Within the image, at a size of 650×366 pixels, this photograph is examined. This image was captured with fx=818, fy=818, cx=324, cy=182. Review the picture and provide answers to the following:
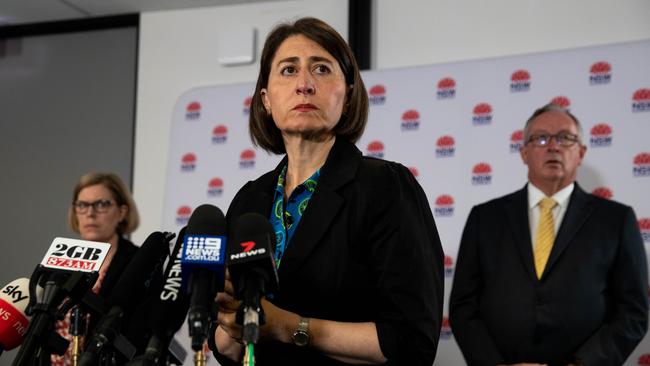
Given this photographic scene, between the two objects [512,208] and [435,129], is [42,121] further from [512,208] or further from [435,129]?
[512,208]

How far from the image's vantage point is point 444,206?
4.21 m

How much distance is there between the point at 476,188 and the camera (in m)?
4.17

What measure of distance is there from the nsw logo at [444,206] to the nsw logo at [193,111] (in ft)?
5.27

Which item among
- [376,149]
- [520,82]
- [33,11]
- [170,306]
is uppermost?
[33,11]

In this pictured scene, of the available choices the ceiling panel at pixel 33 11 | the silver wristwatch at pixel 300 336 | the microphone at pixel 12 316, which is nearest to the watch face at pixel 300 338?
the silver wristwatch at pixel 300 336

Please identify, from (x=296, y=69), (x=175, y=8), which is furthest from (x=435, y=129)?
(x=296, y=69)

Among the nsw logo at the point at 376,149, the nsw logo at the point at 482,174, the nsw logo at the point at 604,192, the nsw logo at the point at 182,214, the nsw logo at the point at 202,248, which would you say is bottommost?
the nsw logo at the point at 202,248

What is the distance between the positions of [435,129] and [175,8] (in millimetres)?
2118

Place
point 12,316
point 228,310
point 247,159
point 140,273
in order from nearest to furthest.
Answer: point 228,310, point 140,273, point 12,316, point 247,159

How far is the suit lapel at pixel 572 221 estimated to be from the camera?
3.21 metres

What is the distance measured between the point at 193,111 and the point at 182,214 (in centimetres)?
64

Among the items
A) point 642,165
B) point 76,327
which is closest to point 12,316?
point 76,327

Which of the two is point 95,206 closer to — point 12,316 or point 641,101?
point 12,316

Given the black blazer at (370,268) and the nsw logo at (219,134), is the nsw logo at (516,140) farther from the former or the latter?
the black blazer at (370,268)
